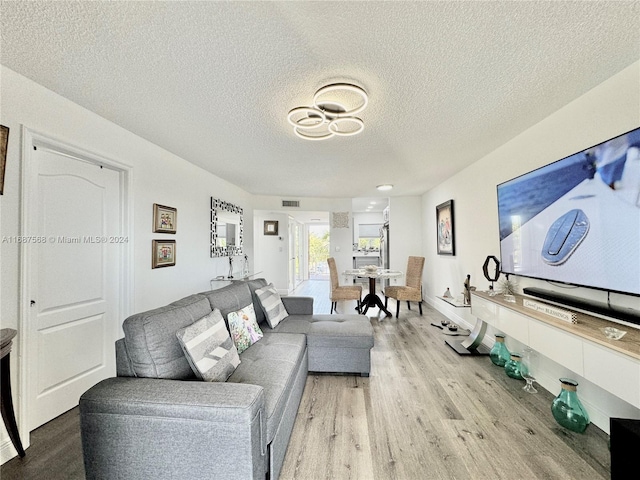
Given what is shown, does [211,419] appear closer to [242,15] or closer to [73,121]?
[242,15]

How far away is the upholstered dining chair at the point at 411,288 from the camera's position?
15.5 ft

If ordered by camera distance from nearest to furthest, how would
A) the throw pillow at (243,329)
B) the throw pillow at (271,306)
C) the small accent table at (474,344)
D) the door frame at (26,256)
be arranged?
the door frame at (26,256), the throw pillow at (243,329), the throw pillow at (271,306), the small accent table at (474,344)

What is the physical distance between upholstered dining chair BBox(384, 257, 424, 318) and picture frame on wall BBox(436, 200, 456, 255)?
1.47ft

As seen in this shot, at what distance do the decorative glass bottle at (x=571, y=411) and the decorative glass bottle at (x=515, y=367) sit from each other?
66cm

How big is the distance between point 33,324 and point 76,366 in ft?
1.78

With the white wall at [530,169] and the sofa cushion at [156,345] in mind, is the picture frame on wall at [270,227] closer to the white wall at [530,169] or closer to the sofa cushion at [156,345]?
the white wall at [530,169]

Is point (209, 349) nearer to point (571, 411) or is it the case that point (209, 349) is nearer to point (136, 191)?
point (136, 191)

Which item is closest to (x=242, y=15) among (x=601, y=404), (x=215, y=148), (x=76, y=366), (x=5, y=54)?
(x=5, y=54)

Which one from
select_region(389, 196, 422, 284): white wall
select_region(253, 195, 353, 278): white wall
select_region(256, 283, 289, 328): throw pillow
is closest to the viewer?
select_region(256, 283, 289, 328): throw pillow

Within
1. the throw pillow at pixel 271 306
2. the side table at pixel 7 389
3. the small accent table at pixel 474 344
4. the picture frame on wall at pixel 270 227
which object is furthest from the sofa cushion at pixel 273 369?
the picture frame on wall at pixel 270 227

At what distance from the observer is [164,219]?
303 cm

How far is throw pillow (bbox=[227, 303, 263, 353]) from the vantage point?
2105 mm

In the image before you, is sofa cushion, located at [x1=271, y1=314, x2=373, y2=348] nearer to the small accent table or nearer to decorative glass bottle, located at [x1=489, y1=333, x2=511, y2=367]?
the small accent table

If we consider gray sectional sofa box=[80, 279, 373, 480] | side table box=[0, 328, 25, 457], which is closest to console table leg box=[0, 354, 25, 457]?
side table box=[0, 328, 25, 457]
